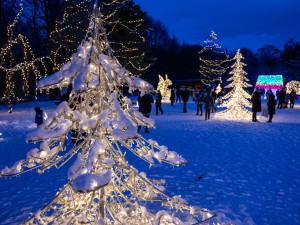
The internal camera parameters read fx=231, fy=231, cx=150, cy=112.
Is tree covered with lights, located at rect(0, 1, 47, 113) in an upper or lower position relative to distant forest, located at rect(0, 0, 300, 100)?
lower

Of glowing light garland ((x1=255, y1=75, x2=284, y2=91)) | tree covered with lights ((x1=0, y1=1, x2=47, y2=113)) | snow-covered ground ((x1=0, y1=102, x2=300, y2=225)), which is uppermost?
glowing light garland ((x1=255, y1=75, x2=284, y2=91))

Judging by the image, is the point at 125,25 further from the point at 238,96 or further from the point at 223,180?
the point at 223,180

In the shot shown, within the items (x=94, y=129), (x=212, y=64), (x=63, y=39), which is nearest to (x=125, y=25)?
(x=63, y=39)

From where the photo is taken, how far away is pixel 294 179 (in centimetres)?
474

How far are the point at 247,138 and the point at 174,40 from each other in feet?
193

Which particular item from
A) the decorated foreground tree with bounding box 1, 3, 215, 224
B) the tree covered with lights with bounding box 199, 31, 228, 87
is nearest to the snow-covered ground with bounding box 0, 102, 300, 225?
the decorated foreground tree with bounding box 1, 3, 215, 224

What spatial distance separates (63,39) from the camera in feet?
42.5

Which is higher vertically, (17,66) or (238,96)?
(17,66)

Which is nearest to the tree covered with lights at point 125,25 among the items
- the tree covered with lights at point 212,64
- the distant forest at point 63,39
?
the distant forest at point 63,39

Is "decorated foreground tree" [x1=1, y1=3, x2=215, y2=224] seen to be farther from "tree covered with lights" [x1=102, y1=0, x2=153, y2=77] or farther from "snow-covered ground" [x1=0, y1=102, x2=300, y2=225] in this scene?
"tree covered with lights" [x1=102, y1=0, x2=153, y2=77]

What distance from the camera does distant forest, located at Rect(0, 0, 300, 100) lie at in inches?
423

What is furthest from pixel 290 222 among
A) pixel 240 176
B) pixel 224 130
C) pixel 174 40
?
pixel 174 40

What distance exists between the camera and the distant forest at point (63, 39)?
10.7 m

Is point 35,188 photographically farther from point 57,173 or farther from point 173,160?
point 173,160
